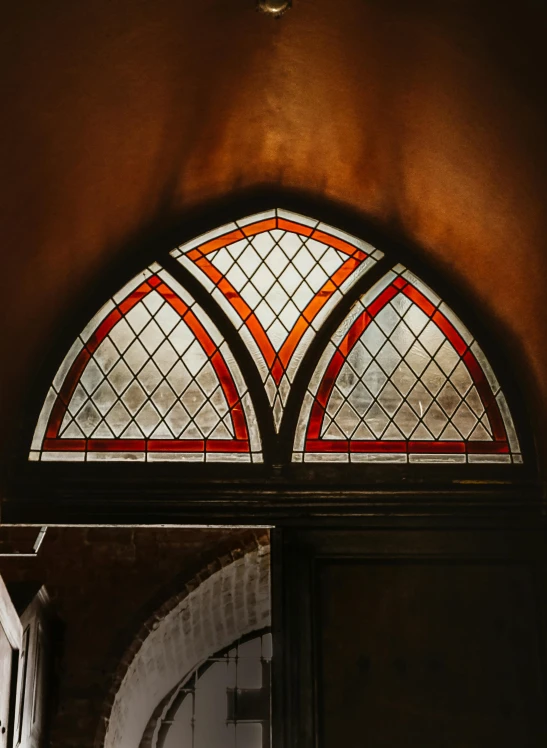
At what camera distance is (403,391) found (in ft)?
12.6

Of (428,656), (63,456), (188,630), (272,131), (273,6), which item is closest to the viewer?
(273,6)

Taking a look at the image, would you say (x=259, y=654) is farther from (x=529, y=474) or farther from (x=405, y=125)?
(x=405, y=125)

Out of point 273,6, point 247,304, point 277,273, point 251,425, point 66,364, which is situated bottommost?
point 251,425

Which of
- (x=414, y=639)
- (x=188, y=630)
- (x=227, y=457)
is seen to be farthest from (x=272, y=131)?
(x=188, y=630)

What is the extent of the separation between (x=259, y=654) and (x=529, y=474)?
5.96 metres

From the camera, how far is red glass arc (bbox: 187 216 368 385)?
3855 millimetres

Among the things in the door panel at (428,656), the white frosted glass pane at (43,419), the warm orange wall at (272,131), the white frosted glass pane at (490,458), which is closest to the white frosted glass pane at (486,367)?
the warm orange wall at (272,131)

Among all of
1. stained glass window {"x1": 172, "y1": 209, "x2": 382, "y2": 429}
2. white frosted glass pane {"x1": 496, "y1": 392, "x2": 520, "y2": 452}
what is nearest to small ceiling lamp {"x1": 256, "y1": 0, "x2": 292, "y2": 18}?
stained glass window {"x1": 172, "y1": 209, "x2": 382, "y2": 429}

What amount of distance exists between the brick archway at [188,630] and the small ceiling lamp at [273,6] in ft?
11.8

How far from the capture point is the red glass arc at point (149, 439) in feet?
12.2

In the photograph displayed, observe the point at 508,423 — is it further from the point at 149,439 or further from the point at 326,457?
the point at 149,439

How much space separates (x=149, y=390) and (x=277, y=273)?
0.70 metres

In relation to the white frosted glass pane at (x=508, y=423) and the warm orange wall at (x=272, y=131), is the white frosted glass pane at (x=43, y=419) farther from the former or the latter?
the white frosted glass pane at (x=508, y=423)

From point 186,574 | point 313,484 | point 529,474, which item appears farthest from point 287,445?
point 186,574
